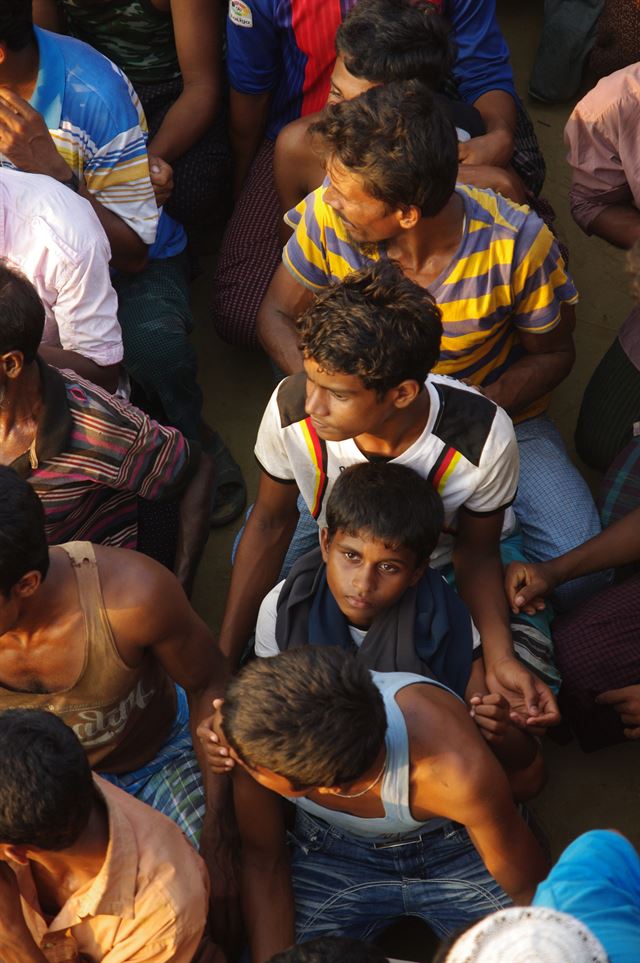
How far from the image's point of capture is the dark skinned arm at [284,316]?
3258 millimetres

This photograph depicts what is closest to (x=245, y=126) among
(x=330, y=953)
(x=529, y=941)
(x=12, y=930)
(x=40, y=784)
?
(x=40, y=784)

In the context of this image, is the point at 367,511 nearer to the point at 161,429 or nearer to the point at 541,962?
the point at 161,429

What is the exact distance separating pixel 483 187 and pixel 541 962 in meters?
2.36

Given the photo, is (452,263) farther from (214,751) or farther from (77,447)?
(214,751)

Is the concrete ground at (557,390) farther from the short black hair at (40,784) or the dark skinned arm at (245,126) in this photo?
the short black hair at (40,784)

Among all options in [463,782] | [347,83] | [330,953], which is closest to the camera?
[330,953]

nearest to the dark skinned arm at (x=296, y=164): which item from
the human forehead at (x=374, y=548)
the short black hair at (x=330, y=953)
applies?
the human forehead at (x=374, y=548)

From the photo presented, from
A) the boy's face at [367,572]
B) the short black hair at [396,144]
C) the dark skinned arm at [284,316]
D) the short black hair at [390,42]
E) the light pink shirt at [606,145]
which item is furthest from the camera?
the light pink shirt at [606,145]

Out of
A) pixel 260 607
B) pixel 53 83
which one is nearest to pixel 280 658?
pixel 260 607

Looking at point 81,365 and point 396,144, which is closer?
point 396,144

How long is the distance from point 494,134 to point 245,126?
0.97 meters

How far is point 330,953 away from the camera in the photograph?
1.69 m

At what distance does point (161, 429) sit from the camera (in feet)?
9.46

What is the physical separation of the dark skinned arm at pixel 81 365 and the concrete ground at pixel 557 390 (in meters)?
0.75
